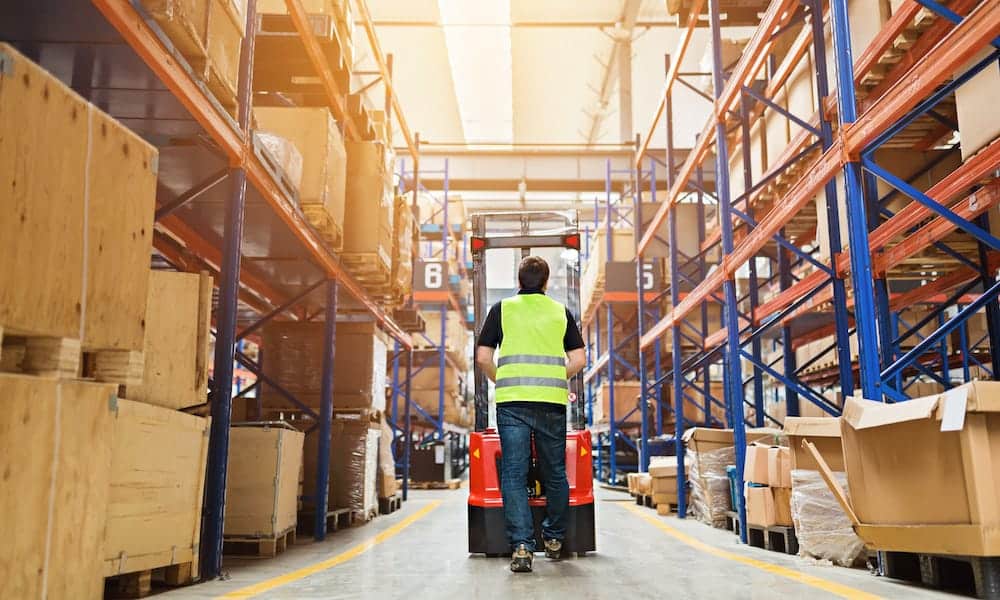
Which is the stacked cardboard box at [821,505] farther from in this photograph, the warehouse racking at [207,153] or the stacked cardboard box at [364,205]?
the stacked cardboard box at [364,205]

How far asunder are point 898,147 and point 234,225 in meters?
5.66

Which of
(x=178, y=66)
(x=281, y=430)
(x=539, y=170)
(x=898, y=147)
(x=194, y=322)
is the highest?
(x=539, y=170)

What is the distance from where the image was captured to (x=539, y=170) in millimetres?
19547

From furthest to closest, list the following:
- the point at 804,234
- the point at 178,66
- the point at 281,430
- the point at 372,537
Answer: the point at 804,234
the point at 372,537
the point at 281,430
the point at 178,66

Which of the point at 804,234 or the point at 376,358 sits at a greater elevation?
the point at 804,234

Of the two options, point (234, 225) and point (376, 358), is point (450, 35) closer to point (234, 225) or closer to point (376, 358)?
point (376, 358)

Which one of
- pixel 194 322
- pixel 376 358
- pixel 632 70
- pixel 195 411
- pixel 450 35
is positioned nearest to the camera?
pixel 194 322

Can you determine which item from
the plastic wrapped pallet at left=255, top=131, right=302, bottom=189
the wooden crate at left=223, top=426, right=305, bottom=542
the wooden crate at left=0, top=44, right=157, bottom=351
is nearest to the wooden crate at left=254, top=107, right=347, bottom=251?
the plastic wrapped pallet at left=255, top=131, right=302, bottom=189

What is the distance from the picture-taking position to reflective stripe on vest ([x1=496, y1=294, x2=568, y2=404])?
458 cm

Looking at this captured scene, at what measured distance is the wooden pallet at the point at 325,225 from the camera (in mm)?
6254

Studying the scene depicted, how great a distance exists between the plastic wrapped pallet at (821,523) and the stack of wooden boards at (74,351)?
12.5ft

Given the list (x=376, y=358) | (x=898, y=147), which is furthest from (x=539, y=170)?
(x=898, y=147)

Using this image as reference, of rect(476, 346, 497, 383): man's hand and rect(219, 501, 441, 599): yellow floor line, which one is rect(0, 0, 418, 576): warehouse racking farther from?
rect(476, 346, 497, 383): man's hand

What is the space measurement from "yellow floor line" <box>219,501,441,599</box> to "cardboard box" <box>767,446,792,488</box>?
3.07 m
